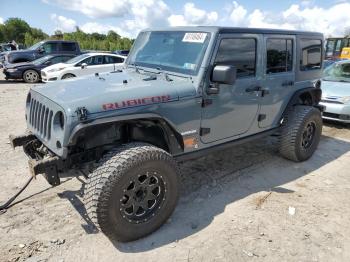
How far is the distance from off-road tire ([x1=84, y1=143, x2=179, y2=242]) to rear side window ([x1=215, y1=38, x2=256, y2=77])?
131 cm

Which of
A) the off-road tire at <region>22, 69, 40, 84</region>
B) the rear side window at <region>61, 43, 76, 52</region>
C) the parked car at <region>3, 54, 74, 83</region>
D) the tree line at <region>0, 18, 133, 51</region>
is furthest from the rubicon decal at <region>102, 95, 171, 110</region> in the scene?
the tree line at <region>0, 18, 133, 51</region>

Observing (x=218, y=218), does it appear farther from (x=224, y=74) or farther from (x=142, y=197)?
(x=224, y=74)

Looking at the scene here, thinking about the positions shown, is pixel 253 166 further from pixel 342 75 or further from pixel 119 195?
pixel 342 75

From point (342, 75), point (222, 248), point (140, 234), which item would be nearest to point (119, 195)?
point (140, 234)

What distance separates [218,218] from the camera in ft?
11.9

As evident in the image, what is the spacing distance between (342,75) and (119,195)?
7.12m

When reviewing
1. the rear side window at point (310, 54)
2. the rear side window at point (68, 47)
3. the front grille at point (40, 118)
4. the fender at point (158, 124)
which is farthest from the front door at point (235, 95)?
the rear side window at point (68, 47)

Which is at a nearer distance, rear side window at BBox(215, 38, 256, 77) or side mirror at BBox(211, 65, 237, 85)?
side mirror at BBox(211, 65, 237, 85)

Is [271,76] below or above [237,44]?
below

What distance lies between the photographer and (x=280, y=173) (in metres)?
4.84

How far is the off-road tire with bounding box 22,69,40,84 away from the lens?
48.7 feet

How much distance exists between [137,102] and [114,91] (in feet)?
0.80

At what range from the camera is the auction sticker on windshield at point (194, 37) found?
365 cm

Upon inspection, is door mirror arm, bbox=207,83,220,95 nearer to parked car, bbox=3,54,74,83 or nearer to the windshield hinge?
the windshield hinge
